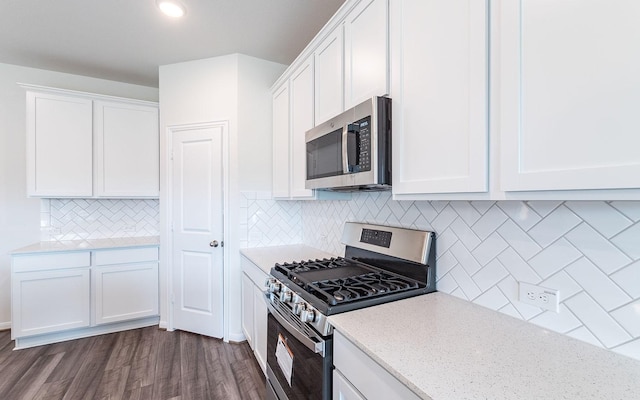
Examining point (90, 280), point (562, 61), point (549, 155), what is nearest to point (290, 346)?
point (549, 155)

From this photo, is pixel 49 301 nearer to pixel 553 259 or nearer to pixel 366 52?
pixel 366 52

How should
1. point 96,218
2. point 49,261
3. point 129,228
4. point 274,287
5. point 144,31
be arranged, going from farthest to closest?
point 129,228 → point 96,218 → point 49,261 → point 144,31 → point 274,287

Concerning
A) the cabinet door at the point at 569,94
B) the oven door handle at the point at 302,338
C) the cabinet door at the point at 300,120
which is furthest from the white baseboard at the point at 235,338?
the cabinet door at the point at 569,94

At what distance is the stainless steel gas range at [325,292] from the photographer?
1207 millimetres

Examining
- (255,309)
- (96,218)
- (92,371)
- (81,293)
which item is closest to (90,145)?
(96,218)

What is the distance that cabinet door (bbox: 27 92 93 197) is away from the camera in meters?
2.76

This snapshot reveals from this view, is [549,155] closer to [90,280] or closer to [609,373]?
[609,373]

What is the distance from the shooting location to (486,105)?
2.93ft

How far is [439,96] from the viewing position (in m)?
1.04

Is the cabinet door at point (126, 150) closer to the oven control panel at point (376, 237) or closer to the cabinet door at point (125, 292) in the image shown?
the cabinet door at point (125, 292)

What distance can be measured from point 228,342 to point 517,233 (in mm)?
2564

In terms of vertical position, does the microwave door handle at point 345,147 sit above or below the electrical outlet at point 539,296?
above

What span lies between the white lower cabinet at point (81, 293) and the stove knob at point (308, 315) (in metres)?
2.37

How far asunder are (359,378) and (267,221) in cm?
204
